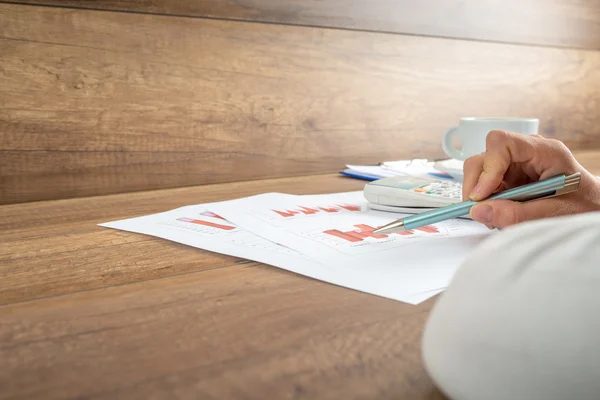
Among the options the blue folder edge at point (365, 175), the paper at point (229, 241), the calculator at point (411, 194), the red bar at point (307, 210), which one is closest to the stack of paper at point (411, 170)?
the blue folder edge at point (365, 175)

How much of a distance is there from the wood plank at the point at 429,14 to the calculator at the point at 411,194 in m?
0.44

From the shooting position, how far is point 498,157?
0.72 m

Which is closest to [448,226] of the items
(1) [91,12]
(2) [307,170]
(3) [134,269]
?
(3) [134,269]

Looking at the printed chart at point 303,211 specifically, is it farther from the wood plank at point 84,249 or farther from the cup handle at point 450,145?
the cup handle at point 450,145

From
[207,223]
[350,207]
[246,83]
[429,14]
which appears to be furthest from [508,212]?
[429,14]

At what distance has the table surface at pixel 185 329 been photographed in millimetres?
371

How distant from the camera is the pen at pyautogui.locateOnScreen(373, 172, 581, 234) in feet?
2.23

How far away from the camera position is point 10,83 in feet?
A: 2.98

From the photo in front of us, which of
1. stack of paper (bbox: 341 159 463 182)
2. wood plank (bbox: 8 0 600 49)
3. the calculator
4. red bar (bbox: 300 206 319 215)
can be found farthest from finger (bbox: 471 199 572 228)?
wood plank (bbox: 8 0 600 49)

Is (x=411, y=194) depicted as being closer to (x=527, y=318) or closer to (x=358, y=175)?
(x=358, y=175)

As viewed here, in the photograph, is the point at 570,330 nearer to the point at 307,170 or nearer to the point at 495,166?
the point at 495,166

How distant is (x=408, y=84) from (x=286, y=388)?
1070mm

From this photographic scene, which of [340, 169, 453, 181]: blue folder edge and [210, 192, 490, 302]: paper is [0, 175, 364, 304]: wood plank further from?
[340, 169, 453, 181]: blue folder edge

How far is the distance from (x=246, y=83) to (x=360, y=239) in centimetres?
53
